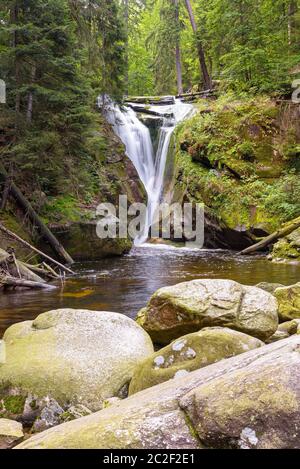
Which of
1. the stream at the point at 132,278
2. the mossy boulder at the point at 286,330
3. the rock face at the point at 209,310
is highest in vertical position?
the rock face at the point at 209,310

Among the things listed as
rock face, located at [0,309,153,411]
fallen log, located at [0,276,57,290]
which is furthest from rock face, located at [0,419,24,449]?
fallen log, located at [0,276,57,290]

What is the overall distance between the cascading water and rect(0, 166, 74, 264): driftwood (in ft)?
22.3

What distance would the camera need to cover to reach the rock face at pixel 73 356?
3.78 meters

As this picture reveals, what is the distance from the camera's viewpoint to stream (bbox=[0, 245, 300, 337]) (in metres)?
7.11

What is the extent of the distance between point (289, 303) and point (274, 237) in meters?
7.20

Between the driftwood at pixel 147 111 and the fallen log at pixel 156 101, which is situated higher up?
the fallen log at pixel 156 101

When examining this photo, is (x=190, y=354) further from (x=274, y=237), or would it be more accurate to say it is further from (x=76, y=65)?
(x=274, y=237)

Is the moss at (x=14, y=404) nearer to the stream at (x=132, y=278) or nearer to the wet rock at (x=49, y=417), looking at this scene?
the wet rock at (x=49, y=417)

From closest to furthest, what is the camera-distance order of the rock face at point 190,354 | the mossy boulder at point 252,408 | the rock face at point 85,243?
the mossy boulder at point 252,408 → the rock face at point 190,354 → the rock face at point 85,243

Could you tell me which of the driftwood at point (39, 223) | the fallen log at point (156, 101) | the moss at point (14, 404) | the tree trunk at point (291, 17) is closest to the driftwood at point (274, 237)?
the driftwood at point (39, 223)

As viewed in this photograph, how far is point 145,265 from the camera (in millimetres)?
11406
